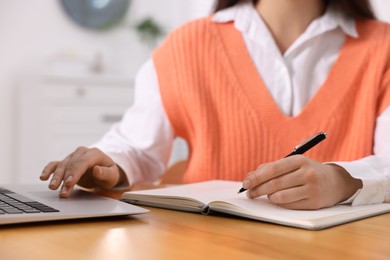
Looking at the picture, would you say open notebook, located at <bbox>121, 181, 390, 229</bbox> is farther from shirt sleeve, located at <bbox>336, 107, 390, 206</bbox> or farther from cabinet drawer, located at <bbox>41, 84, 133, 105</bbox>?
cabinet drawer, located at <bbox>41, 84, 133, 105</bbox>

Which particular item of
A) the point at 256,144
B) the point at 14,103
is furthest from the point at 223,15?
the point at 14,103

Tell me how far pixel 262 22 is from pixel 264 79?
0.54ft

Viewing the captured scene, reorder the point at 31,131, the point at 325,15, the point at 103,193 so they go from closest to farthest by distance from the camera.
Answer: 1. the point at 103,193
2. the point at 325,15
3. the point at 31,131

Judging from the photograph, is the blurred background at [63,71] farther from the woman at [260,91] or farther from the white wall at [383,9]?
the woman at [260,91]

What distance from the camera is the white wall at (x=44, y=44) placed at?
11.0 feet

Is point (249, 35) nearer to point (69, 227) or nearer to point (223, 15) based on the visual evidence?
point (223, 15)

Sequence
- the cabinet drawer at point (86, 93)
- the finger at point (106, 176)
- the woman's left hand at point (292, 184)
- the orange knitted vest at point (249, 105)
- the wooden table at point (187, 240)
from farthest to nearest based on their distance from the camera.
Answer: the cabinet drawer at point (86, 93) → the orange knitted vest at point (249, 105) → the finger at point (106, 176) → the woman's left hand at point (292, 184) → the wooden table at point (187, 240)

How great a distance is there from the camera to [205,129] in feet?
4.74

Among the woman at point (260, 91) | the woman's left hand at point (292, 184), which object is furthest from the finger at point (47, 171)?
the woman's left hand at point (292, 184)

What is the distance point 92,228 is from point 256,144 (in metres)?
0.72

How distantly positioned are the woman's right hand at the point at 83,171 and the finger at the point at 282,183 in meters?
0.31

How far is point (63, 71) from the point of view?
11.3 feet

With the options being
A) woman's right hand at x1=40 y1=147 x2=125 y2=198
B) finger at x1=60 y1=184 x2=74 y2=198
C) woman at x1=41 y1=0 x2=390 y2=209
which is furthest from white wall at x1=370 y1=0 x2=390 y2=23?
finger at x1=60 y1=184 x2=74 y2=198

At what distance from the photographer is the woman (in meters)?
1.41
